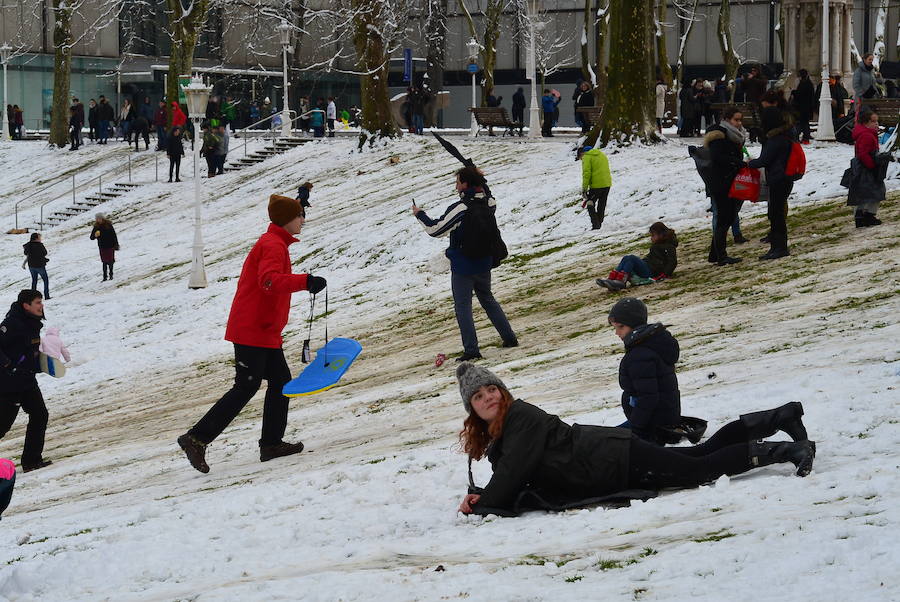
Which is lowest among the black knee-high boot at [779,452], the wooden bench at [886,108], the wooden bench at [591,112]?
the black knee-high boot at [779,452]

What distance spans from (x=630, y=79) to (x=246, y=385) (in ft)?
57.0

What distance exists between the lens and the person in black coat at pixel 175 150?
125ft

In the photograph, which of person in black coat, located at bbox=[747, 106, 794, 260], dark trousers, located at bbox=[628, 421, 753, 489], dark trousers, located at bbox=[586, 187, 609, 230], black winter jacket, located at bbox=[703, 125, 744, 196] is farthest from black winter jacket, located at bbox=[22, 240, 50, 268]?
dark trousers, located at bbox=[628, 421, 753, 489]

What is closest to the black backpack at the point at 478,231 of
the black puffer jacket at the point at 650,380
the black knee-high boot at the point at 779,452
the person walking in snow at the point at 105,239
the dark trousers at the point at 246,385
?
the dark trousers at the point at 246,385

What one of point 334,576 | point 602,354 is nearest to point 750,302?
point 602,354

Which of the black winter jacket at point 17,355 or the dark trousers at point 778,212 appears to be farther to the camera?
the dark trousers at point 778,212

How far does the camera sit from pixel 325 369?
29.7ft

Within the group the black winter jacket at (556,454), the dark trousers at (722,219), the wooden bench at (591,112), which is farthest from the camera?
the wooden bench at (591,112)

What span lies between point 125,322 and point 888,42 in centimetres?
5263

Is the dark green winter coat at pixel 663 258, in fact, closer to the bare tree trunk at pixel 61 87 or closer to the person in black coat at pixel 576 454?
Result: the person in black coat at pixel 576 454

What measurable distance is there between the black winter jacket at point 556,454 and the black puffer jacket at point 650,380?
71 centimetres

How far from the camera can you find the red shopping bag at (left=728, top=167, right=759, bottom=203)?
13703 millimetres

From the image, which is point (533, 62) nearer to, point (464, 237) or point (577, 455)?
point (464, 237)

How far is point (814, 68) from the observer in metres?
32.5
